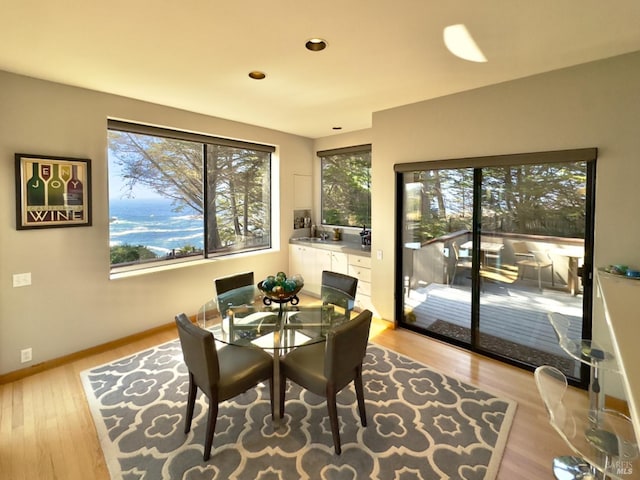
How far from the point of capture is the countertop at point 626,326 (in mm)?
1009

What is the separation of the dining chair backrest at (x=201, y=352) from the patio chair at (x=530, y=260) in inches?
115

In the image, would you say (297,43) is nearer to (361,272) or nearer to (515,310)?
(361,272)

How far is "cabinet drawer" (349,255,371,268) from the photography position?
14.8 feet

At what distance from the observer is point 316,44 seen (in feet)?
7.61

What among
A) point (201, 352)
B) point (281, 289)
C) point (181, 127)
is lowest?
point (201, 352)

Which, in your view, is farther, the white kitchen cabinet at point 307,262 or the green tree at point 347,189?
the green tree at point 347,189

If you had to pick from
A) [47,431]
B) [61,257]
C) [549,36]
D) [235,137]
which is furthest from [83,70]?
[549,36]

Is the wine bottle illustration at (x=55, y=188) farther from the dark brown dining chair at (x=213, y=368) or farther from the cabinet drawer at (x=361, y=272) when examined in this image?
the cabinet drawer at (x=361, y=272)

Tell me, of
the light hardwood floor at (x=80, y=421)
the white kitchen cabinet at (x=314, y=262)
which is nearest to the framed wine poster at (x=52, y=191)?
the light hardwood floor at (x=80, y=421)

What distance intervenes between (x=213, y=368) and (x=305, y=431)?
0.87 meters

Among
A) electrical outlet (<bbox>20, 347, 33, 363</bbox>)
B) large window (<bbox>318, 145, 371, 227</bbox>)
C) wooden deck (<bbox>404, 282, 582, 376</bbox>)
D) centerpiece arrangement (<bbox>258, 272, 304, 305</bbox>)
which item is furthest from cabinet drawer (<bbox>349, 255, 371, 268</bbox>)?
electrical outlet (<bbox>20, 347, 33, 363</bbox>)

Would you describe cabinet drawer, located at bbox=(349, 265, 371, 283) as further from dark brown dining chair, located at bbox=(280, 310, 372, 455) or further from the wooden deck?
dark brown dining chair, located at bbox=(280, 310, 372, 455)

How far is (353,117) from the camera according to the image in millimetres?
4375

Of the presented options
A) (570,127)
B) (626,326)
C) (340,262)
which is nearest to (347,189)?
(340,262)
